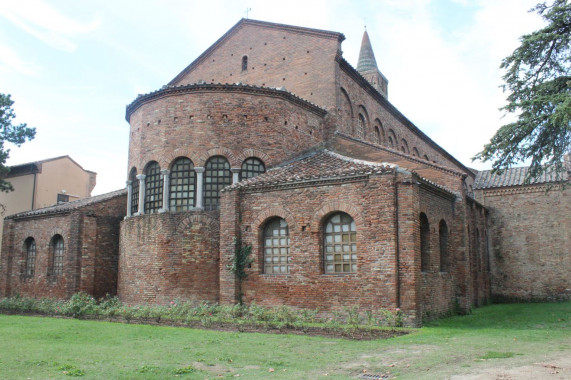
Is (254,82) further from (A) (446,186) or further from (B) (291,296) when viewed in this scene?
(B) (291,296)

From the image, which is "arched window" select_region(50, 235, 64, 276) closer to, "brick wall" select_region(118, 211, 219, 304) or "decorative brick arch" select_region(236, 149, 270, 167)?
"brick wall" select_region(118, 211, 219, 304)

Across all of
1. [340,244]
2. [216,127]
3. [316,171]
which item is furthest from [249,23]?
[340,244]

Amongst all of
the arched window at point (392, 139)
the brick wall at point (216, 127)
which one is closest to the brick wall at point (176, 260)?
the brick wall at point (216, 127)

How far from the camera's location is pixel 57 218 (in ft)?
75.1

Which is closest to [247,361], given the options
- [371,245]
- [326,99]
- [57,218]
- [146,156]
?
[371,245]

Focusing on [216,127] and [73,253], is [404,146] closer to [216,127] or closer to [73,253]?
[216,127]

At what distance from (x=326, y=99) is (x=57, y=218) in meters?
13.1

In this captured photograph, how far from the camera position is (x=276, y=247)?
55.1 ft

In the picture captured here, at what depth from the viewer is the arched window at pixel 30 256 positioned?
24.1 meters

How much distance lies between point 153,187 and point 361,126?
1136cm

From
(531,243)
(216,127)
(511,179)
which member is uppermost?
(216,127)

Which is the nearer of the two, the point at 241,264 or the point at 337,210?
the point at 337,210

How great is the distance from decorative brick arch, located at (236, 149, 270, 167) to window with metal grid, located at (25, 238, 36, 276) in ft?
39.5

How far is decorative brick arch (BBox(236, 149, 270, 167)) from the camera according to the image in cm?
1897
